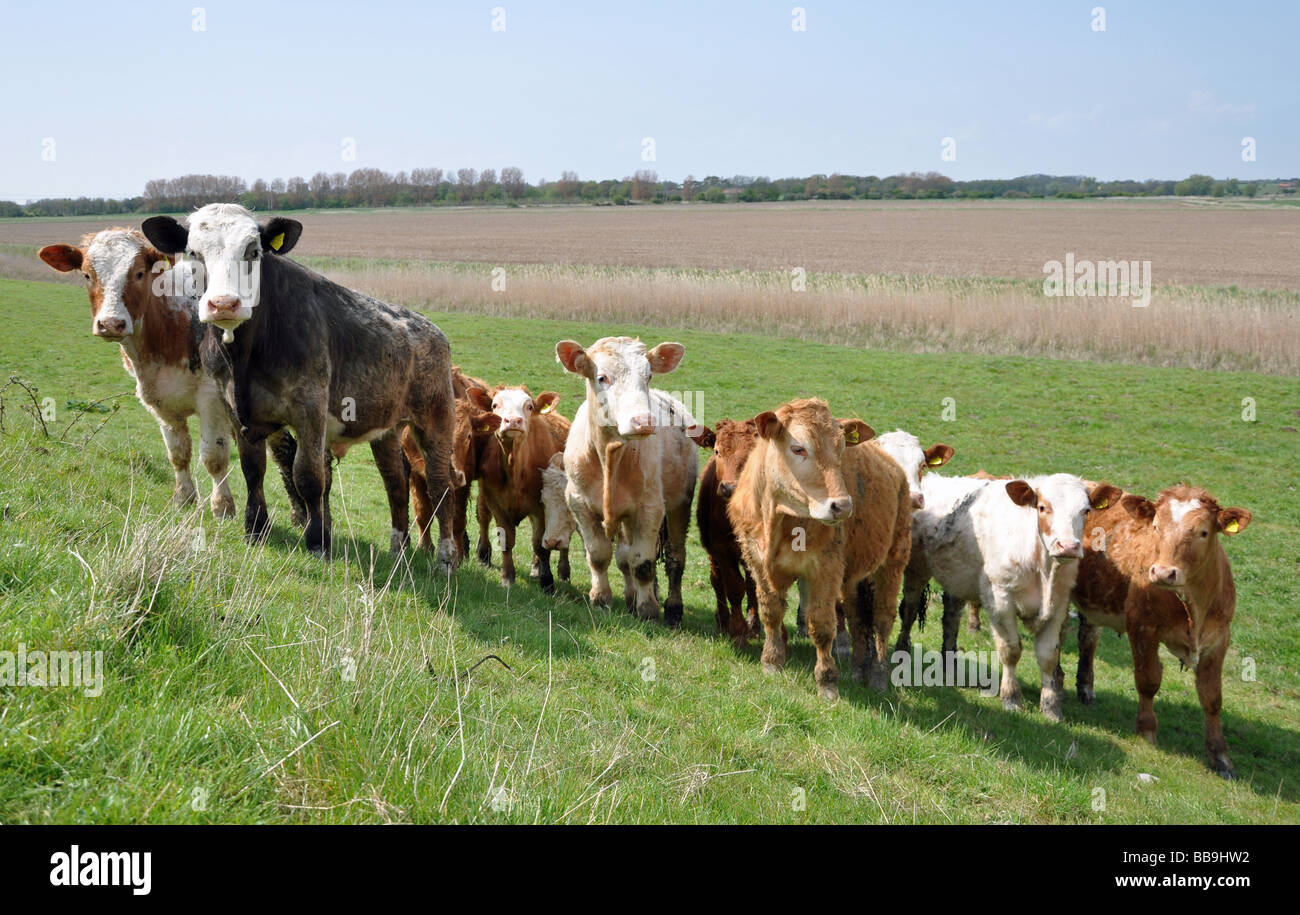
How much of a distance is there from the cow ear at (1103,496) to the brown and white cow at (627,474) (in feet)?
11.4

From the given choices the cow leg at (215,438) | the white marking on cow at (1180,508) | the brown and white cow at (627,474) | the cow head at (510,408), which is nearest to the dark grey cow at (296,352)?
the cow head at (510,408)

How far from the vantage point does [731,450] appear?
8930 millimetres

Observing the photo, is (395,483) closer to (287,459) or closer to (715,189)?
(287,459)

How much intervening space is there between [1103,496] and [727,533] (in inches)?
128

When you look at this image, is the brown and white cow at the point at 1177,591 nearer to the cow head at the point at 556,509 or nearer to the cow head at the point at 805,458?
the cow head at the point at 805,458

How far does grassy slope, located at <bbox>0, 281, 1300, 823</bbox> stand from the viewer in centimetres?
337

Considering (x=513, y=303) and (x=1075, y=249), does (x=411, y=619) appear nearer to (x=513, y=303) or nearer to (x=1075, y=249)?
(x=513, y=303)

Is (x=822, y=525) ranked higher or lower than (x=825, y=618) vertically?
higher

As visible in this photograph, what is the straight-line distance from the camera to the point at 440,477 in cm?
930

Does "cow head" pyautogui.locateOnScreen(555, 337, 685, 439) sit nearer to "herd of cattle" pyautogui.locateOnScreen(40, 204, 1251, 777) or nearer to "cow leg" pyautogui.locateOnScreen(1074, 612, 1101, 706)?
"herd of cattle" pyautogui.locateOnScreen(40, 204, 1251, 777)

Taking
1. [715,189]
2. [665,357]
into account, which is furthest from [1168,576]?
[715,189]

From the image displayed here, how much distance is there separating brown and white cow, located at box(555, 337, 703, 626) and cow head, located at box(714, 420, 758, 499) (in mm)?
321
